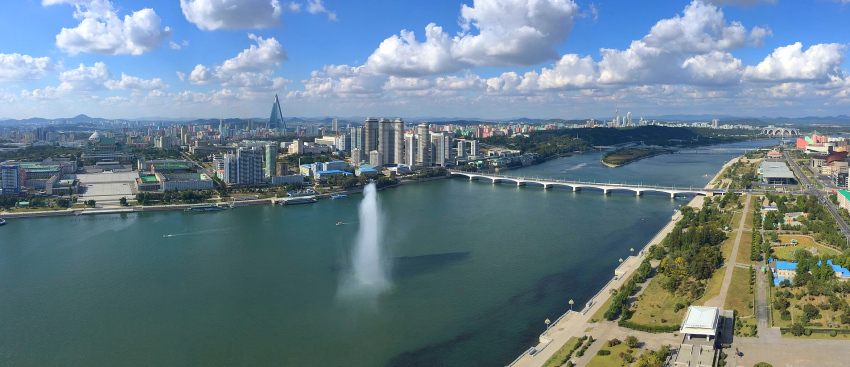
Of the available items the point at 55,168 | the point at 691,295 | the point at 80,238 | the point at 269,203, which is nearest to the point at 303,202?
the point at 269,203

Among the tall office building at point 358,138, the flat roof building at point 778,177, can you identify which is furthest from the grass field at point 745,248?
the tall office building at point 358,138

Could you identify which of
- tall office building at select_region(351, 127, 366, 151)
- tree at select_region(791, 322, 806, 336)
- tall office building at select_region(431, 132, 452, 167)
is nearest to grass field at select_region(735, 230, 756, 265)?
tree at select_region(791, 322, 806, 336)

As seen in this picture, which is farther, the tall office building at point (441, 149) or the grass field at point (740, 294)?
the tall office building at point (441, 149)

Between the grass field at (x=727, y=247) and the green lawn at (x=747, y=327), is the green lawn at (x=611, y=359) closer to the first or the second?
the green lawn at (x=747, y=327)

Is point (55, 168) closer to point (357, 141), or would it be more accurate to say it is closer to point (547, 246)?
point (357, 141)

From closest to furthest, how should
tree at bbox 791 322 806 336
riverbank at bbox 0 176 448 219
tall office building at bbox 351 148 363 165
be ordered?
tree at bbox 791 322 806 336
riverbank at bbox 0 176 448 219
tall office building at bbox 351 148 363 165

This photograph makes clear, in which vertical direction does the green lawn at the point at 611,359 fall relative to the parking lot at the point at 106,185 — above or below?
below

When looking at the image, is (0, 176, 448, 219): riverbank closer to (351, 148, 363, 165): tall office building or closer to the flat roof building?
(351, 148, 363, 165): tall office building
